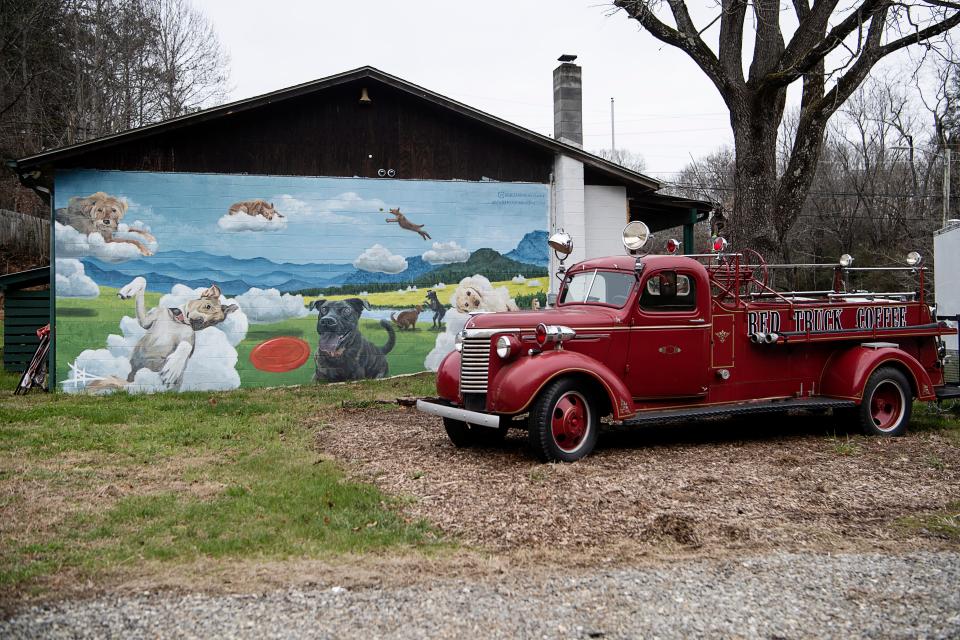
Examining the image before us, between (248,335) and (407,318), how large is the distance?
2.79 meters

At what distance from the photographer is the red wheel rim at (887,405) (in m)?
9.86

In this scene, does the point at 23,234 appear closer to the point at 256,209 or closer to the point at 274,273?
the point at 256,209

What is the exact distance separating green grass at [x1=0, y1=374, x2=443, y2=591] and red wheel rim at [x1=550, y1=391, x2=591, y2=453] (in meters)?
1.97

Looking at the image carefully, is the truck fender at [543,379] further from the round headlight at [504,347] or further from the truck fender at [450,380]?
the truck fender at [450,380]

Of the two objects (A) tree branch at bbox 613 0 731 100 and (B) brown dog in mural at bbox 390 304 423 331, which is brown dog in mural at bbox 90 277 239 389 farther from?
(A) tree branch at bbox 613 0 731 100

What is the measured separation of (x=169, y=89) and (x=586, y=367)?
90.7 ft

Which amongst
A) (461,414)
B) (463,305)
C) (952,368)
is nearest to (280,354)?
(463,305)

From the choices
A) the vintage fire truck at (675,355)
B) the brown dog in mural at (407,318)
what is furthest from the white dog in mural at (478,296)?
the vintage fire truck at (675,355)

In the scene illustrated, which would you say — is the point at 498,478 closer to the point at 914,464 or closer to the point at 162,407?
the point at 914,464

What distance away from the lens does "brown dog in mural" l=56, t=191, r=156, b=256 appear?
13867 millimetres

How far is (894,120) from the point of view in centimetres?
4022

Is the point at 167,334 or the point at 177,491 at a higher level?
the point at 167,334

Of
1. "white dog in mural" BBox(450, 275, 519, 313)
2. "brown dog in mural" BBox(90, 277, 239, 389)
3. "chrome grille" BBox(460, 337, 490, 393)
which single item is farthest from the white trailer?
"brown dog in mural" BBox(90, 277, 239, 389)

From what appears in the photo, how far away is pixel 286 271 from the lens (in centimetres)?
1481
